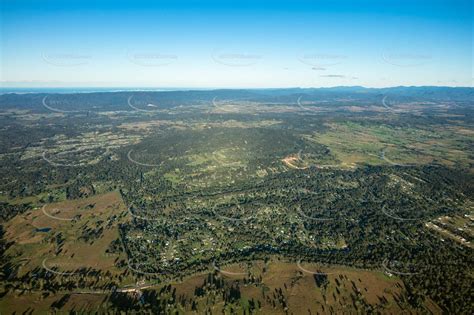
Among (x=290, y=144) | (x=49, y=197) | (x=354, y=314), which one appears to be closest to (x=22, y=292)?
(x=49, y=197)

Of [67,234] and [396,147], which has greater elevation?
[396,147]

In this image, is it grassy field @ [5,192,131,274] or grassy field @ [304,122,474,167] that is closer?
grassy field @ [5,192,131,274]

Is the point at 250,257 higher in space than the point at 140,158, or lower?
lower

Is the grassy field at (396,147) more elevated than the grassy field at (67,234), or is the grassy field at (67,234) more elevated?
the grassy field at (396,147)

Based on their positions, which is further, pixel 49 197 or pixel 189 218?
pixel 49 197

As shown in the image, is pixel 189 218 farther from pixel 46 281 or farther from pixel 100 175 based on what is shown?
pixel 100 175

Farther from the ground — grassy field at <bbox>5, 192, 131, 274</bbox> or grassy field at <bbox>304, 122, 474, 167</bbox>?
grassy field at <bbox>304, 122, 474, 167</bbox>

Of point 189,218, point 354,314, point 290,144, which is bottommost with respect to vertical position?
point 354,314

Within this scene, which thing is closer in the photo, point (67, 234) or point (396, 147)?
point (67, 234)

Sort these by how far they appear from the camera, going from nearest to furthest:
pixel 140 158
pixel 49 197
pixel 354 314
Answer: pixel 354 314
pixel 49 197
pixel 140 158

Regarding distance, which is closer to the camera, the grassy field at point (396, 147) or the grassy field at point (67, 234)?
the grassy field at point (67, 234)

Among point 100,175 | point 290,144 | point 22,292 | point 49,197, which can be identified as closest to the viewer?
point 22,292
